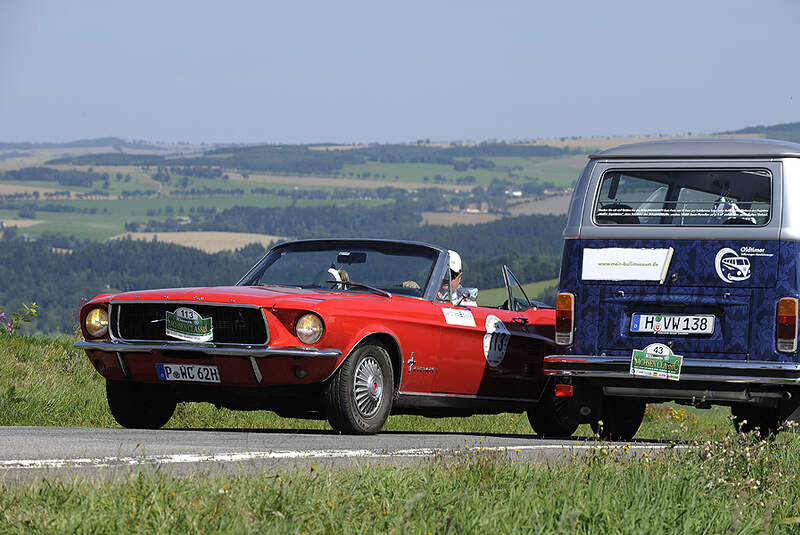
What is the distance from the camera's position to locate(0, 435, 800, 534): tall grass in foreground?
426 centimetres

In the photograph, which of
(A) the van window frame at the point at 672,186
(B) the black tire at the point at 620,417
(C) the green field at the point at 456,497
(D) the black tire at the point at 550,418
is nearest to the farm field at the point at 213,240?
(D) the black tire at the point at 550,418

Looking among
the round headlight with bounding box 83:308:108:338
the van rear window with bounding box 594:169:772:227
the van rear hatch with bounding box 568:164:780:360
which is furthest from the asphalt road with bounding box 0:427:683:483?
the van rear window with bounding box 594:169:772:227

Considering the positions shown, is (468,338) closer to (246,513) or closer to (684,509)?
(684,509)

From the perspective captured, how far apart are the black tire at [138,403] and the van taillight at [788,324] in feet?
15.2

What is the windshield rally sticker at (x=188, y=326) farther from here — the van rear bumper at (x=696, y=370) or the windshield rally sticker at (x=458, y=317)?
the van rear bumper at (x=696, y=370)

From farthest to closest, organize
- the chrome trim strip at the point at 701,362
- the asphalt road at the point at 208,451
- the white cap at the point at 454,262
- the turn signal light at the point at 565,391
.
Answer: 1. the white cap at the point at 454,262
2. the turn signal light at the point at 565,391
3. the chrome trim strip at the point at 701,362
4. the asphalt road at the point at 208,451

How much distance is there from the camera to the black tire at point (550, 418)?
11117mm

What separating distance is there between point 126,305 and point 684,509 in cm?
506

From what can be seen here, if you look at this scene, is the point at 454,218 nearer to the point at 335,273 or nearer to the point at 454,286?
the point at 454,286

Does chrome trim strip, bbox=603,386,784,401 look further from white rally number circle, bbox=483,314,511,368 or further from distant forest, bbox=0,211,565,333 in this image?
distant forest, bbox=0,211,565,333

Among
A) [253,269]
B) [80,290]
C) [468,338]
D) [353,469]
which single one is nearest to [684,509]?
[353,469]

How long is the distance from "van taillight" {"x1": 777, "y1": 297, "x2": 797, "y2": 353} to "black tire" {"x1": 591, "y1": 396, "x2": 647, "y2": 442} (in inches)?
74.5

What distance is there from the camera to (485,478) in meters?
5.57

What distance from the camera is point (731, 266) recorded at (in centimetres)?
915
